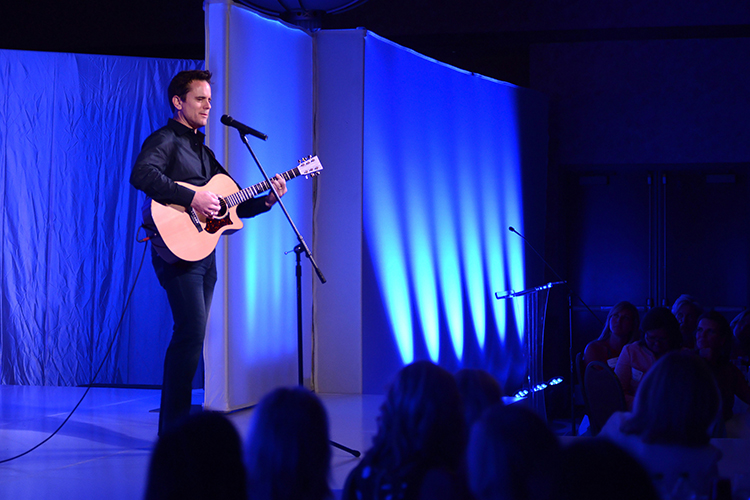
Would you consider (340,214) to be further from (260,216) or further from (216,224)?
(216,224)

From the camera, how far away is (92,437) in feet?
11.2

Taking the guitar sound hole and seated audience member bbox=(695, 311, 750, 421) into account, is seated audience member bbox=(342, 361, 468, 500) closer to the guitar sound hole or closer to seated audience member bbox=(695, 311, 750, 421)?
the guitar sound hole

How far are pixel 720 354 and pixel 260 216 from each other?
250 centimetres

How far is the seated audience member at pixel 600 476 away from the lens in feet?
3.55

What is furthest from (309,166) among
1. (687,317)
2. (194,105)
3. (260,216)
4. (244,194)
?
(687,317)

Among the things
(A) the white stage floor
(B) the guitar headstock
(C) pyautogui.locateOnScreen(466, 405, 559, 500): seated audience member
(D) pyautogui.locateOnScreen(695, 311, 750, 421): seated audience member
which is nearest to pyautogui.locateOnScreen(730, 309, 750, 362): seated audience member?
(D) pyautogui.locateOnScreen(695, 311, 750, 421): seated audience member

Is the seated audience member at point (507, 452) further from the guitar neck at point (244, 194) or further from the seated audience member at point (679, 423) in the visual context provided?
the guitar neck at point (244, 194)

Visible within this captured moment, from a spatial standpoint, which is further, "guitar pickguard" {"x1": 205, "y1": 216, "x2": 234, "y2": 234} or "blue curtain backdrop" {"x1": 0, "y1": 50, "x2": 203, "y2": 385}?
"blue curtain backdrop" {"x1": 0, "y1": 50, "x2": 203, "y2": 385}

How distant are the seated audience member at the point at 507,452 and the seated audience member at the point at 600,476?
106 millimetres

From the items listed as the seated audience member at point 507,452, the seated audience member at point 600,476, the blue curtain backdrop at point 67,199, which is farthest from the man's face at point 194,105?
the seated audience member at point 600,476

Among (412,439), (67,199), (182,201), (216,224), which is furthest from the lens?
(67,199)

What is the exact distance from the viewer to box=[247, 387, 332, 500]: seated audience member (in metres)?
1.39

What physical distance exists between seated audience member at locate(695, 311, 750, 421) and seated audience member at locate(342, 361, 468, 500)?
211 centimetres

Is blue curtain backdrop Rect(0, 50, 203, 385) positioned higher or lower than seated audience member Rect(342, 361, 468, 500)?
higher
